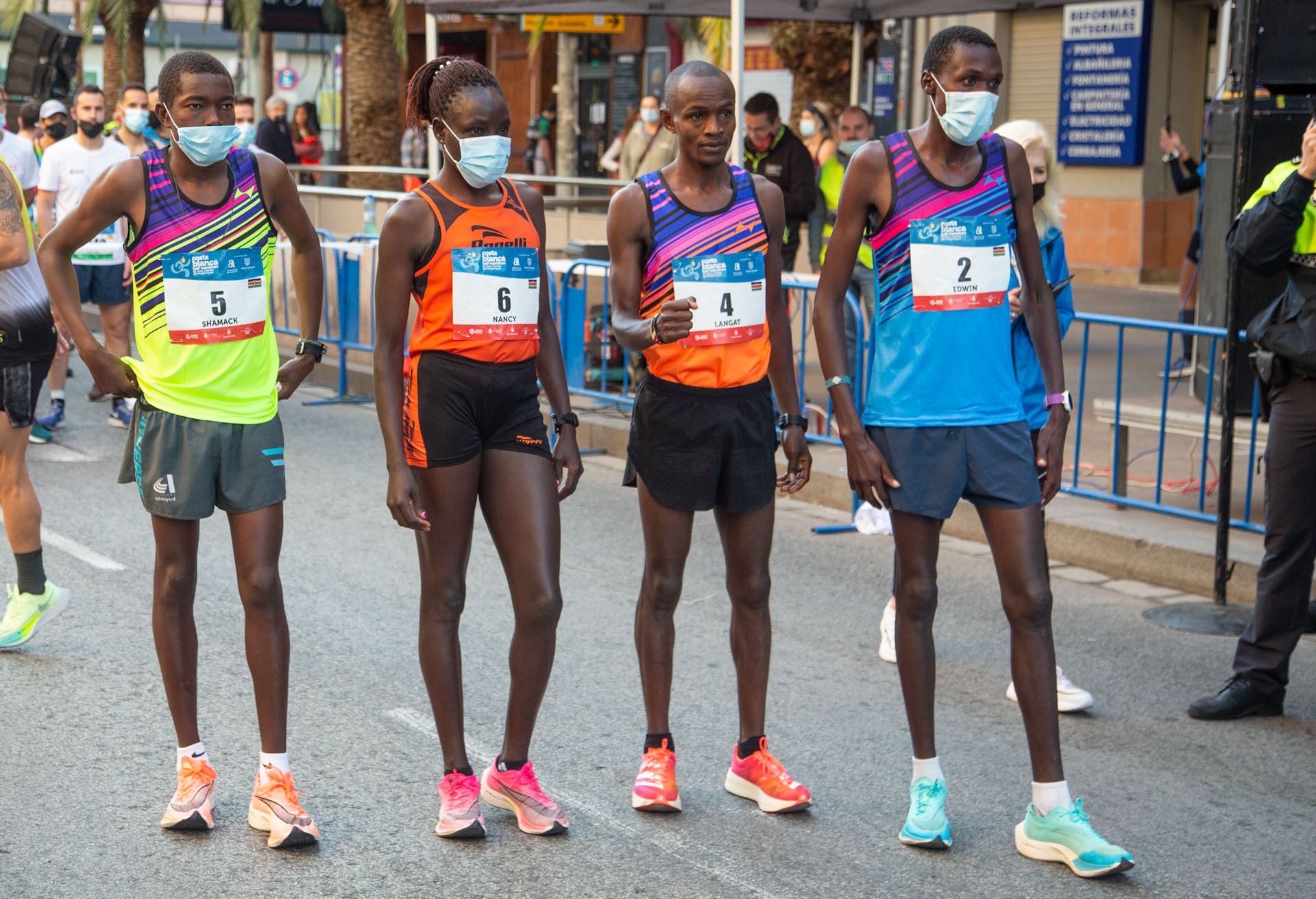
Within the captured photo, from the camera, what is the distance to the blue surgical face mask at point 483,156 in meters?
4.12

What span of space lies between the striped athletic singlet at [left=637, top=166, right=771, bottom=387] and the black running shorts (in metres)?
0.04

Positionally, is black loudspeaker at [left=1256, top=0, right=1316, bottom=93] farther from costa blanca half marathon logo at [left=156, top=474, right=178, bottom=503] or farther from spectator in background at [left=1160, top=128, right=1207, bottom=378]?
spectator in background at [left=1160, top=128, right=1207, bottom=378]

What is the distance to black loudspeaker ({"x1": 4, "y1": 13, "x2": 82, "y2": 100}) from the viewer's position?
20.4 m

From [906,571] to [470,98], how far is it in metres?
1.65

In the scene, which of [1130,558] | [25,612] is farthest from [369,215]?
[25,612]

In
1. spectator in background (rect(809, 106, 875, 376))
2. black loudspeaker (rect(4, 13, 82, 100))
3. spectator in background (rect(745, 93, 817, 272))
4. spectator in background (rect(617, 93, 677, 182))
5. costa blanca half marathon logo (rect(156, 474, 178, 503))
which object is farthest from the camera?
black loudspeaker (rect(4, 13, 82, 100))

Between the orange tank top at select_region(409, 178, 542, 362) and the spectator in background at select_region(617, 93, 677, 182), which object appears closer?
the orange tank top at select_region(409, 178, 542, 362)

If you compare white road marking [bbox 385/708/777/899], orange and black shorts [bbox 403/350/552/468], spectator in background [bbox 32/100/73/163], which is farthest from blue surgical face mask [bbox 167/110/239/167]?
spectator in background [bbox 32/100/73/163]

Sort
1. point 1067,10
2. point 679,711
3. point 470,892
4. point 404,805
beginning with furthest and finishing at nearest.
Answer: point 1067,10 → point 679,711 → point 404,805 → point 470,892

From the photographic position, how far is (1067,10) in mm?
19375

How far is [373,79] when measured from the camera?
22.7 metres

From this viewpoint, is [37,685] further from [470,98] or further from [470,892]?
[470,98]

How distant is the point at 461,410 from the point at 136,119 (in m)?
7.51

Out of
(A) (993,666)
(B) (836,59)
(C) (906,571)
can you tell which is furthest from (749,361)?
(B) (836,59)
